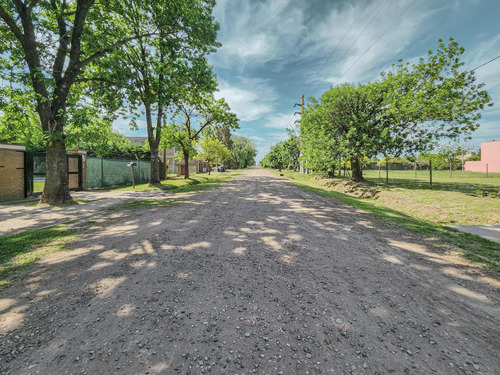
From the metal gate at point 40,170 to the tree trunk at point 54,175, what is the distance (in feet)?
10.2

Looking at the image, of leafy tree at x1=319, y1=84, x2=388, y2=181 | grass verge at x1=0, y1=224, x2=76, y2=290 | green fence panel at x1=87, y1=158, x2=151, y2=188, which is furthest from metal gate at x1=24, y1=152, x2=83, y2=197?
leafy tree at x1=319, y1=84, x2=388, y2=181

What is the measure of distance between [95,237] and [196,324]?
394 centimetres

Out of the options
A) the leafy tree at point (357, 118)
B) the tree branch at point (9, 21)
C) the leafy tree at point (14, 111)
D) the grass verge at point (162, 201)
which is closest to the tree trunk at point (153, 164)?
the grass verge at point (162, 201)

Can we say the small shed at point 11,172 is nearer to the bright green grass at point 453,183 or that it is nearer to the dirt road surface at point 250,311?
the dirt road surface at point 250,311

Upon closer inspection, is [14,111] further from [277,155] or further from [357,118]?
[277,155]

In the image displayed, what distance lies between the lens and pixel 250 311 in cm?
227

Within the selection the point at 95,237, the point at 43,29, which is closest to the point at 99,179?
the point at 43,29

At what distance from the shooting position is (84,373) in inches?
60.5

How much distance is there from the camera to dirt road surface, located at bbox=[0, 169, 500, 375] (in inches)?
66.3

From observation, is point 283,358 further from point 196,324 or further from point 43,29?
point 43,29

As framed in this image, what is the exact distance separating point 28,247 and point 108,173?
1303 cm

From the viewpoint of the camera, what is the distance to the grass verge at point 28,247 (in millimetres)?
3199

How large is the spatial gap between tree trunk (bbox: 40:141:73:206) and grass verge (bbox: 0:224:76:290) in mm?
3793

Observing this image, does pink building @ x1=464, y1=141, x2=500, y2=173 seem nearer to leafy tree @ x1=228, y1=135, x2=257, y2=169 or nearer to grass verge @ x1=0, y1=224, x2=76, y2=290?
grass verge @ x1=0, y1=224, x2=76, y2=290
